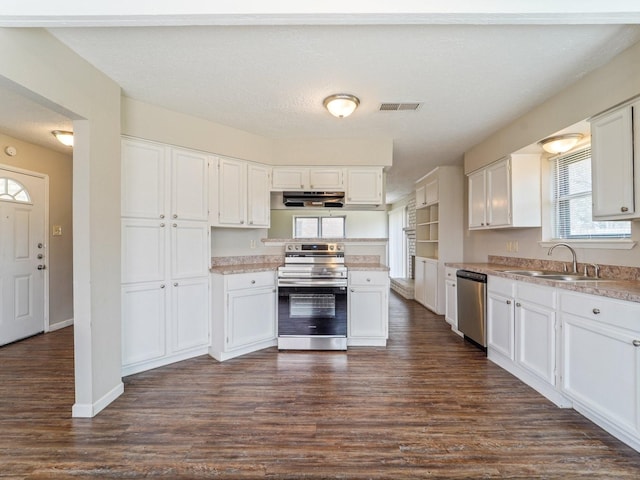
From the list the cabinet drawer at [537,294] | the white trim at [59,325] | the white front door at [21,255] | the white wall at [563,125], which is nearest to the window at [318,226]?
the white wall at [563,125]

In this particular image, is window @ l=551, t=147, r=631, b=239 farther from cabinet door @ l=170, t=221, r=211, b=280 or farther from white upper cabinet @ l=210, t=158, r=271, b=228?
cabinet door @ l=170, t=221, r=211, b=280

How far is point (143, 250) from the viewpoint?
8.84 ft

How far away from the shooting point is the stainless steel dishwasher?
3129 millimetres

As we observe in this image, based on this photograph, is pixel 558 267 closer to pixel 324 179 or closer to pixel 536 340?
pixel 536 340

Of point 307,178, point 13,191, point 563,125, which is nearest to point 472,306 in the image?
point 563,125

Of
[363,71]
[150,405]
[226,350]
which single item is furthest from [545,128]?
[150,405]

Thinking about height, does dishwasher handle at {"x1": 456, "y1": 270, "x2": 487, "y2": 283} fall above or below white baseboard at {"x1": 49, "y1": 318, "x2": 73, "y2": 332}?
above

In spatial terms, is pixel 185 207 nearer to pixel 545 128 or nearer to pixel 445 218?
pixel 545 128

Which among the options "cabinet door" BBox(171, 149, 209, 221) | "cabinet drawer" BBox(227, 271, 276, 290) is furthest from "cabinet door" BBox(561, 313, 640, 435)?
"cabinet door" BBox(171, 149, 209, 221)

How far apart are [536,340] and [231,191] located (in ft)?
10.4

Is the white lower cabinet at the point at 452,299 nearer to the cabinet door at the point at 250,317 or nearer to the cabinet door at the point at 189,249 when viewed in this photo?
the cabinet door at the point at 250,317

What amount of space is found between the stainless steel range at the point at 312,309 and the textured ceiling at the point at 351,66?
1.68 meters

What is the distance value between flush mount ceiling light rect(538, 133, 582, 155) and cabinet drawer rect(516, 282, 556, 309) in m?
1.30

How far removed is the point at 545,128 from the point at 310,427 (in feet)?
10.3
